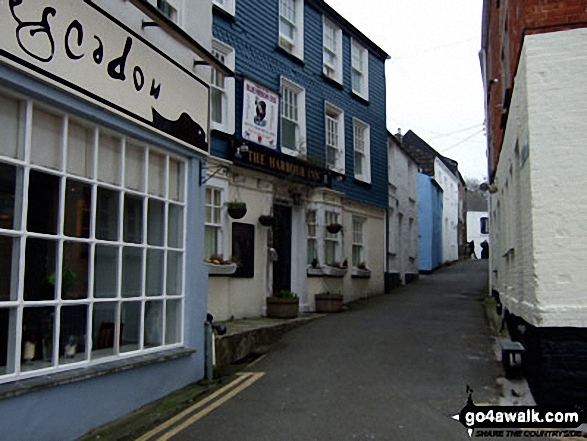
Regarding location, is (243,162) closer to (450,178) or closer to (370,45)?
(370,45)

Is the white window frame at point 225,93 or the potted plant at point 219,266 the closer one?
the potted plant at point 219,266

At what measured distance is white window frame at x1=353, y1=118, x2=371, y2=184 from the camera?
61.5 ft

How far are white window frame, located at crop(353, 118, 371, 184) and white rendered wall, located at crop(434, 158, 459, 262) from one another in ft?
57.2

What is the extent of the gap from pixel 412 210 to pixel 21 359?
22525mm

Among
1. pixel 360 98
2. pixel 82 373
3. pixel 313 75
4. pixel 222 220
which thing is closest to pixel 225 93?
pixel 222 220

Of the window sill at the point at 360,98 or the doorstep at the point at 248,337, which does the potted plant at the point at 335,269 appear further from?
the window sill at the point at 360,98

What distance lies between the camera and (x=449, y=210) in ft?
136

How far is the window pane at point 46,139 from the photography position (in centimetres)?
548

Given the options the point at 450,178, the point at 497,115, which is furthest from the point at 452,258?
the point at 497,115

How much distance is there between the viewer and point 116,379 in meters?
6.34

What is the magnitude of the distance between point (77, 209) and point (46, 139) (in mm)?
799

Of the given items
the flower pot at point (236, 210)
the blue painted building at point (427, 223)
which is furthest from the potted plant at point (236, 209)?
the blue painted building at point (427, 223)

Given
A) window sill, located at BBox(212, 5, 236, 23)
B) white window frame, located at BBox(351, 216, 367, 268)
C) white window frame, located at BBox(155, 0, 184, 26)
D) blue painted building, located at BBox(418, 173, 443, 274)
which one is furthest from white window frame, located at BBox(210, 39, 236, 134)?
blue painted building, located at BBox(418, 173, 443, 274)

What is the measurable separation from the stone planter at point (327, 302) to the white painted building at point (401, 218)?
576 centimetres
